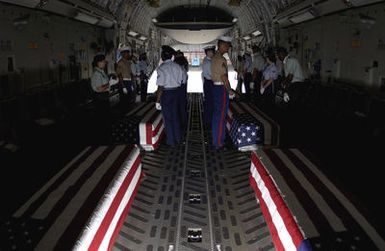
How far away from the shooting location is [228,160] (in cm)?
662

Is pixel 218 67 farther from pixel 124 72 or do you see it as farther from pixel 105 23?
pixel 105 23

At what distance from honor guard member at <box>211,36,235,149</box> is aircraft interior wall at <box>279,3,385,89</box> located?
3.55m

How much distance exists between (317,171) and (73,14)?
8.34m

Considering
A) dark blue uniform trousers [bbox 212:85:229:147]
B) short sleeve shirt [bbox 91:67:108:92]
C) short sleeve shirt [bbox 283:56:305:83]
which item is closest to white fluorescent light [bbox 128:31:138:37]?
short sleeve shirt [bbox 283:56:305:83]

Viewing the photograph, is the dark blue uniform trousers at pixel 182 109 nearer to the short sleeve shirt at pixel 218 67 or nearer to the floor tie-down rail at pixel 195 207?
the short sleeve shirt at pixel 218 67

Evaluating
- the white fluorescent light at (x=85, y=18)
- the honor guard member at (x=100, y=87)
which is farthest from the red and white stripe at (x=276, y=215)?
the white fluorescent light at (x=85, y=18)

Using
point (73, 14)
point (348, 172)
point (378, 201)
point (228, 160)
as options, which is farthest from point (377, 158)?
point (73, 14)

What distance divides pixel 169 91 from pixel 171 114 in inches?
19.8

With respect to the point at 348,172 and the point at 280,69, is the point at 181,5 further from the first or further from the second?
the point at 348,172

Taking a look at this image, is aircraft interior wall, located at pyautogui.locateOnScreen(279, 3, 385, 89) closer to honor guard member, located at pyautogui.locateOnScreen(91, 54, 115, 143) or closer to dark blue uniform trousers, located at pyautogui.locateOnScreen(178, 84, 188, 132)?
dark blue uniform trousers, located at pyautogui.locateOnScreen(178, 84, 188, 132)

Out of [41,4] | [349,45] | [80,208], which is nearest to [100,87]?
[41,4]

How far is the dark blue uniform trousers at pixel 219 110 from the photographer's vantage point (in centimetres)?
697

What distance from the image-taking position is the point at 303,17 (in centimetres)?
1145

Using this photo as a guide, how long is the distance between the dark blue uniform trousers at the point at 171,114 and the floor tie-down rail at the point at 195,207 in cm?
59
